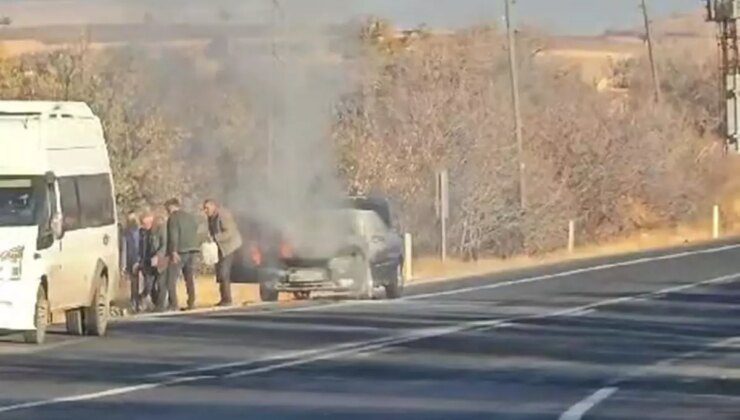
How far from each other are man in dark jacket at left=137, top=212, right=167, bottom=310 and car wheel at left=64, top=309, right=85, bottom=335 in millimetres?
5688

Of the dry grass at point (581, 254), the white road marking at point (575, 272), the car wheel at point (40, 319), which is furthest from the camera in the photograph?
the dry grass at point (581, 254)

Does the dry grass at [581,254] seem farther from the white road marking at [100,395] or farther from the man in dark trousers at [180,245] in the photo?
the white road marking at [100,395]

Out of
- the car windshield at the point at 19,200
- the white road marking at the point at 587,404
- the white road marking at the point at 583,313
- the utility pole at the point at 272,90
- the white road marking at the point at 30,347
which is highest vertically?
the utility pole at the point at 272,90

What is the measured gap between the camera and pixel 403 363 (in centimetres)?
2186

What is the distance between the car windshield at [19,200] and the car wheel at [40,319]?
2.77 ft

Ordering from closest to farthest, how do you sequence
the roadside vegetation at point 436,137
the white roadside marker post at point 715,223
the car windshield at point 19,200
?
the car windshield at point 19,200
the roadside vegetation at point 436,137
the white roadside marker post at point 715,223

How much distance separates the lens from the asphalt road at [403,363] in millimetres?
17500

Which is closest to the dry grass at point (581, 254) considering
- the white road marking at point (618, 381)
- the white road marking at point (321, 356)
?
the white road marking at point (321, 356)

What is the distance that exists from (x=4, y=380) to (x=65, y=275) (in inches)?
214

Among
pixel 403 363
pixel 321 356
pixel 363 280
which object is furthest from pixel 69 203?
pixel 363 280

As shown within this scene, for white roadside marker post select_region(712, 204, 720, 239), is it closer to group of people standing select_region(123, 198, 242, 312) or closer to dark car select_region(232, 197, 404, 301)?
dark car select_region(232, 197, 404, 301)

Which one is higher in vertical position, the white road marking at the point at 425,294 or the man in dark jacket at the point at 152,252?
the man in dark jacket at the point at 152,252

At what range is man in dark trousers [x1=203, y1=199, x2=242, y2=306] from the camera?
33562 millimetres

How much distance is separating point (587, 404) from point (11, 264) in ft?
26.9
